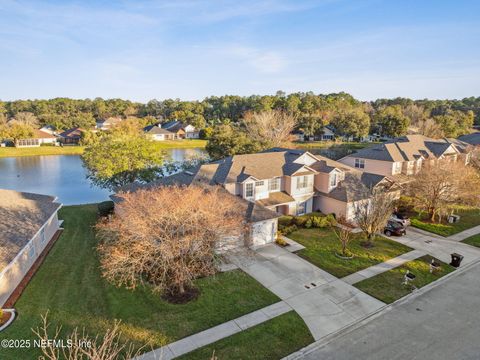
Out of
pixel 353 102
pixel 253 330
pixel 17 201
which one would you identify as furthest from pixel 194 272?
pixel 353 102

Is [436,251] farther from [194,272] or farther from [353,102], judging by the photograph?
[353,102]

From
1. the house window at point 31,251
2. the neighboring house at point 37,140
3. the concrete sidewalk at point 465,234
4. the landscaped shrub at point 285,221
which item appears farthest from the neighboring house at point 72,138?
the concrete sidewalk at point 465,234

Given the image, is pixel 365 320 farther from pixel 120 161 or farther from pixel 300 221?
pixel 120 161

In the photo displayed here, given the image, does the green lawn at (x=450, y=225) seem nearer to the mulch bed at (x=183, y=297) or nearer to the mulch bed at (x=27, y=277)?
the mulch bed at (x=183, y=297)

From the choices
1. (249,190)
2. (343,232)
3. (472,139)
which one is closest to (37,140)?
(249,190)

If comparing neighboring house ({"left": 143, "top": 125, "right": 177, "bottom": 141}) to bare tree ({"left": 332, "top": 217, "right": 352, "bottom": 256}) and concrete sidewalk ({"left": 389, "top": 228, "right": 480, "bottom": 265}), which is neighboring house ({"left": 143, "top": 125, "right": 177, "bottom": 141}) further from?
concrete sidewalk ({"left": 389, "top": 228, "right": 480, "bottom": 265})

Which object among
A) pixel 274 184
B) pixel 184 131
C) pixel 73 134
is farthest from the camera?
pixel 184 131

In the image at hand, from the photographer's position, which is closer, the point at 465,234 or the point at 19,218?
the point at 19,218
